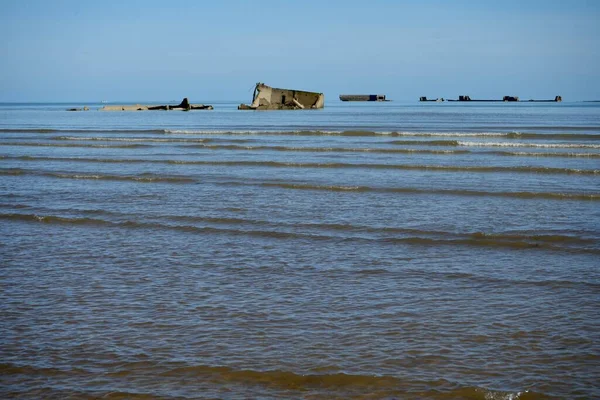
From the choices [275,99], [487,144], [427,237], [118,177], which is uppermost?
[275,99]

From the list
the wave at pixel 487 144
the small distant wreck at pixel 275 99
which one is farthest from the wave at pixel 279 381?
the small distant wreck at pixel 275 99

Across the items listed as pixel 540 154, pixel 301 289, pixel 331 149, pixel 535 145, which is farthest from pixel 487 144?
pixel 301 289

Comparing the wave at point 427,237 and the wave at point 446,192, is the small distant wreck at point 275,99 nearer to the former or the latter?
the wave at point 446,192

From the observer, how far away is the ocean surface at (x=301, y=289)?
5.28 meters

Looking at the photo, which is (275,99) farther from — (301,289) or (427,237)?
(301,289)

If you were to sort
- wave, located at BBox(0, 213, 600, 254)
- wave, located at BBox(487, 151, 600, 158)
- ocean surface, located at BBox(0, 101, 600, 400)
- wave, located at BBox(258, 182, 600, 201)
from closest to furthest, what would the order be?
ocean surface, located at BBox(0, 101, 600, 400) → wave, located at BBox(0, 213, 600, 254) → wave, located at BBox(258, 182, 600, 201) → wave, located at BBox(487, 151, 600, 158)

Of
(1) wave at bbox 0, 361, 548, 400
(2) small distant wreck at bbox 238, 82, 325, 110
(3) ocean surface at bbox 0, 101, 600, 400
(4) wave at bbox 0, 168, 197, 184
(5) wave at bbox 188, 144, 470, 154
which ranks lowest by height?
(1) wave at bbox 0, 361, 548, 400

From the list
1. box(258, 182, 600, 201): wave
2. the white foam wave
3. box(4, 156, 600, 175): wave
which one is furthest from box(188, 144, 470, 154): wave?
box(258, 182, 600, 201): wave

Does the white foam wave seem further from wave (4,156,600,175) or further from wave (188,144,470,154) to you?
wave (4,156,600,175)

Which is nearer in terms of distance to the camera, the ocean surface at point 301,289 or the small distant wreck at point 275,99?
the ocean surface at point 301,289

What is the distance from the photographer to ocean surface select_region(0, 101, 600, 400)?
5277 millimetres

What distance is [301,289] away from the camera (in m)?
7.74

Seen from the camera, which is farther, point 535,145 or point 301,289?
point 535,145

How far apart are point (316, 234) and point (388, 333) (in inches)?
193
